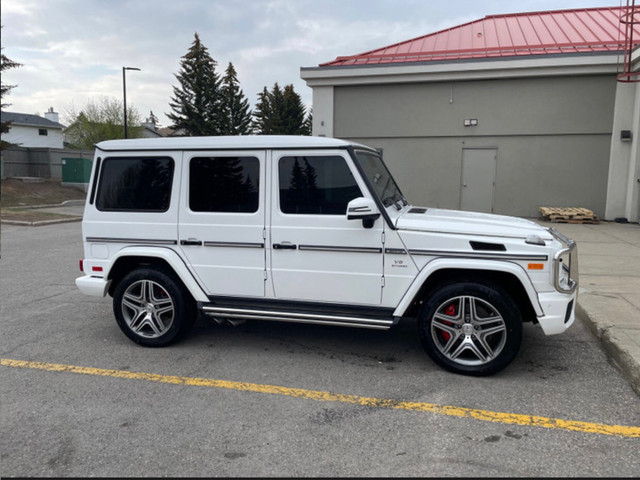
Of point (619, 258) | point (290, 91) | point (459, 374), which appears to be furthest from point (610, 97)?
point (290, 91)

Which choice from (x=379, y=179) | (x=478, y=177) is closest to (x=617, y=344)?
(x=379, y=179)

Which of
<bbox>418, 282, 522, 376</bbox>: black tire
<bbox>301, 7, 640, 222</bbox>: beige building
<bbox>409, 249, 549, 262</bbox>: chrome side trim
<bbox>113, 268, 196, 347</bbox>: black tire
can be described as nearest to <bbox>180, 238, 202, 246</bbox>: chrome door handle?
<bbox>113, 268, 196, 347</bbox>: black tire

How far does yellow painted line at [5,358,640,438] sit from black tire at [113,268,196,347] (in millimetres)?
618

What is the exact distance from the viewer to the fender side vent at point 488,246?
3.95m

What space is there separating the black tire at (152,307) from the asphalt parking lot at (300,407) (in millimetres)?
166

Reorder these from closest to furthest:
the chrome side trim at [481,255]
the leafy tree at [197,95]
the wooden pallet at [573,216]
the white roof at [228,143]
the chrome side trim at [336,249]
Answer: the chrome side trim at [481,255], the chrome side trim at [336,249], the white roof at [228,143], the wooden pallet at [573,216], the leafy tree at [197,95]

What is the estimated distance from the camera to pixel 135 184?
4797 mm

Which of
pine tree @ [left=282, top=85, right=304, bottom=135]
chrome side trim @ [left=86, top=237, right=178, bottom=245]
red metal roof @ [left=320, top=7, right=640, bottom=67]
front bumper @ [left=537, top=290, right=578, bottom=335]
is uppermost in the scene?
pine tree @ [left=282, top=85, right=304, bottom=135]

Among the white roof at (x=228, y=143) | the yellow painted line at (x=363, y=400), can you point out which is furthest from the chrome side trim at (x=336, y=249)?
the yellow painted line at (x=363, y=400)

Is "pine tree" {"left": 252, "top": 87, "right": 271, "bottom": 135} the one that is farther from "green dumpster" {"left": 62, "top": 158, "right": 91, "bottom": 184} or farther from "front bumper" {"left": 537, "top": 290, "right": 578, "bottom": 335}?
"front bumper" {"left": 537, "top": 290, "right": 578, "bottom": 335}

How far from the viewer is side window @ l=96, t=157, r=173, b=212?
186 inches

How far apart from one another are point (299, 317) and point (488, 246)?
1.75 metres

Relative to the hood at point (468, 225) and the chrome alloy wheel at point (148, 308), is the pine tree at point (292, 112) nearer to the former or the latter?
the chrome alloy wheel at point (148, 308)

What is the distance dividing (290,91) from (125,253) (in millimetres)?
53746
